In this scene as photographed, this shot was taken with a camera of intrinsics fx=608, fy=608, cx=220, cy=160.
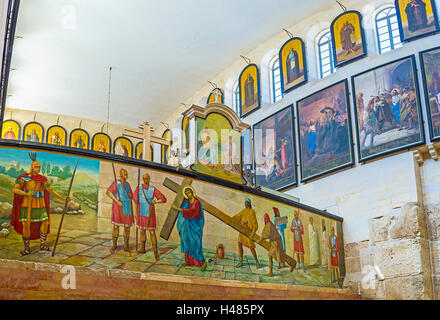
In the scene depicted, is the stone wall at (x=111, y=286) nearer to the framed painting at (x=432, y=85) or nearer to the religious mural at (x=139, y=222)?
the religious mural at (x=139, y=222)

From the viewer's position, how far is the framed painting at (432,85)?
13.5m

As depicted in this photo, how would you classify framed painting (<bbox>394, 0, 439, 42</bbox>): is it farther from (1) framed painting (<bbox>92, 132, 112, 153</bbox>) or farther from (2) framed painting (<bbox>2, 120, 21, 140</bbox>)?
(2) framed painting (<bbox>2, 120, 21, 140</bbox>)

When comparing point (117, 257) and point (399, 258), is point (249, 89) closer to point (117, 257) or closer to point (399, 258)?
point (399, 258)

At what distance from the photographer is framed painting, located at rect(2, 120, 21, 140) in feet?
74.7

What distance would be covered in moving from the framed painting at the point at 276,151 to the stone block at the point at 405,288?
4.28m

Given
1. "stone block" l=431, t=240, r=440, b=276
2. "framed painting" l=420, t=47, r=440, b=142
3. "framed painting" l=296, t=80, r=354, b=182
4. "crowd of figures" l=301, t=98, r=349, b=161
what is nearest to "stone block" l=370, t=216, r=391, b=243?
"stone block" l=431, t=240, r=440, b=276

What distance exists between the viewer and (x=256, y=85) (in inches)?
749

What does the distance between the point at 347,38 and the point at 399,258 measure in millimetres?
6281

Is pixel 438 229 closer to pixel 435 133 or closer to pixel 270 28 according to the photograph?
pixel 435 133

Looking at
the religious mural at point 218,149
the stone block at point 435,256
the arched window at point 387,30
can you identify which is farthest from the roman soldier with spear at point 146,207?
the arched window at point 387,30

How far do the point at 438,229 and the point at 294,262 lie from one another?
3.21 metres

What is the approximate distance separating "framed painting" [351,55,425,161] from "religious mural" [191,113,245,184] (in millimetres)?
3613

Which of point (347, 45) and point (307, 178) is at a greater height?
point (347, 45)

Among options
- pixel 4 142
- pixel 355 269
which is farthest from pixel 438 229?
pixel 4 142
